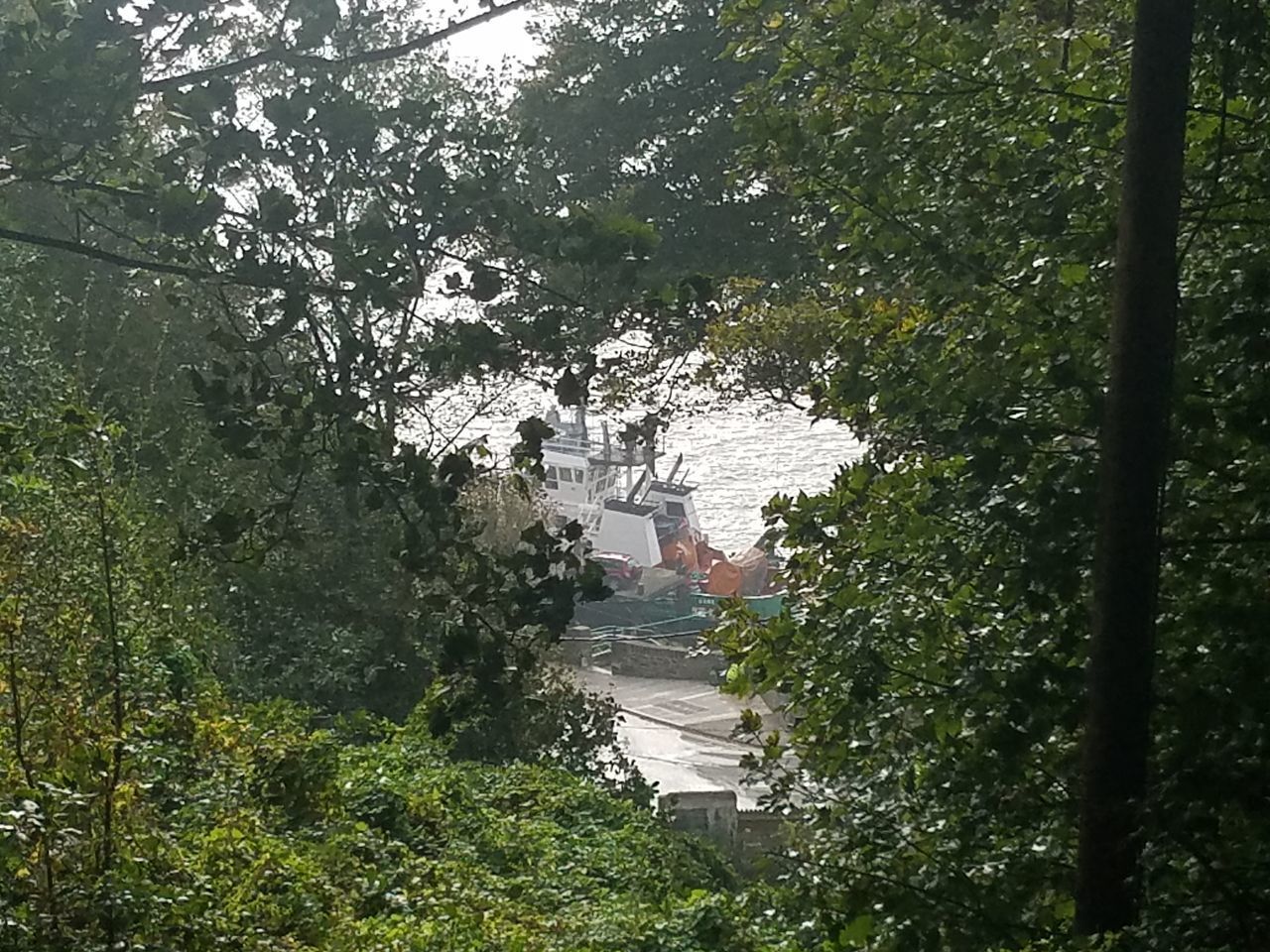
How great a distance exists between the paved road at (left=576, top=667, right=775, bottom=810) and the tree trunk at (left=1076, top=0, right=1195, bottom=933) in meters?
8.12

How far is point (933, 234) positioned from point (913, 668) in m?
0.94

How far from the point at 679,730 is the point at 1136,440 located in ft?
33.2

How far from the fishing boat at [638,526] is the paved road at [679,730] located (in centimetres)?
65

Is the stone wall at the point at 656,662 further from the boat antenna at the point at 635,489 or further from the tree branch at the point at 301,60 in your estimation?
the tree branch at the point at 301,60

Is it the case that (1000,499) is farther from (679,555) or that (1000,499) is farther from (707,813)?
(679,555)

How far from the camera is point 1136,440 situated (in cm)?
218

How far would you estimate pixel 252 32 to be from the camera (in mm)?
4047

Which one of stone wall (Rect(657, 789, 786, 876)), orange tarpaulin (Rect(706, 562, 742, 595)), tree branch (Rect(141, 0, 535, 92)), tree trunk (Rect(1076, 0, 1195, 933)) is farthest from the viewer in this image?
orange tarpaulin (Rect(706, 562, 742, 595))

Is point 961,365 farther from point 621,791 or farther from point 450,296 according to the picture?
point 621,791

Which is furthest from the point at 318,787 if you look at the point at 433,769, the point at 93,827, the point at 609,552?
Answer: the point at 609,552

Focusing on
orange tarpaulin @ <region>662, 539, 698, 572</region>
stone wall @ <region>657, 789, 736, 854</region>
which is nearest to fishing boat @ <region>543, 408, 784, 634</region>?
orange tarpaulin @ <region>662, 539, 698, 572</region>

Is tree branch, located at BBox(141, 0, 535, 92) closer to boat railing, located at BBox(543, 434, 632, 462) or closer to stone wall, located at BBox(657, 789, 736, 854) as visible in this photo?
stone wall, located at BBox(657, 789, 736, 854)

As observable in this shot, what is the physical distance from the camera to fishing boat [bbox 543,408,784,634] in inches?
520

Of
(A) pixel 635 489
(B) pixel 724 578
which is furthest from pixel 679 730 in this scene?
(A) pixel 635 489
